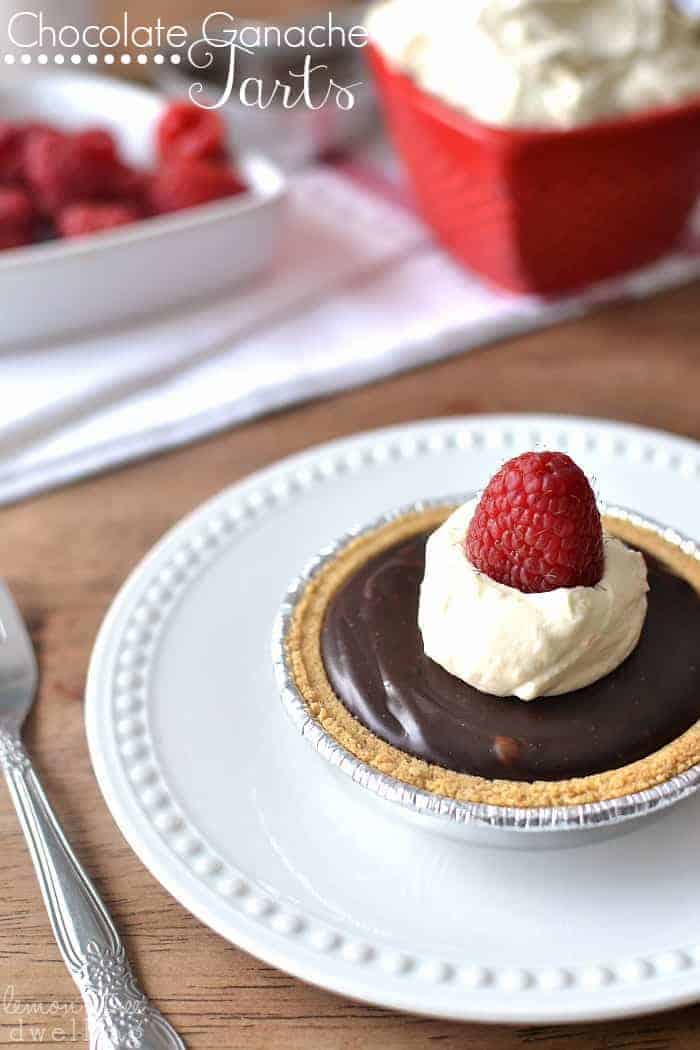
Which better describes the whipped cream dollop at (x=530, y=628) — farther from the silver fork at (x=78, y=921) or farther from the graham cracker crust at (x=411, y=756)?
the silver fork at (x=78, y=921)

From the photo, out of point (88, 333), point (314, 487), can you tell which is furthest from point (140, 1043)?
point (88, 333)

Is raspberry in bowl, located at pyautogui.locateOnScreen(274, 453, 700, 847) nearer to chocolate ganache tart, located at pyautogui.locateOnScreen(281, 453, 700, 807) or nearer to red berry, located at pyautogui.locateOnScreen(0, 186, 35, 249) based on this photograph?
chocolate ganache tart, located at pyautogui.locateOnScreen(281, 453, 700, 807)

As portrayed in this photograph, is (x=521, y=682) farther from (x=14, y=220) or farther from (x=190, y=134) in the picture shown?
(x=190, y=134)

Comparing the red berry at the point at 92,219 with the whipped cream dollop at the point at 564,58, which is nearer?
the whipped cream dollop at the point at 564,58

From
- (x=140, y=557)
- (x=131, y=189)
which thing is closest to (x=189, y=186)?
(x=131, y=189)

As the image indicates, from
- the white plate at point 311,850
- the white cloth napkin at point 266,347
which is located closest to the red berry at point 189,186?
the white cloth napkin at point 266,347

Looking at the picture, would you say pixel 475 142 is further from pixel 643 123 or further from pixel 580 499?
pixel 580 499
